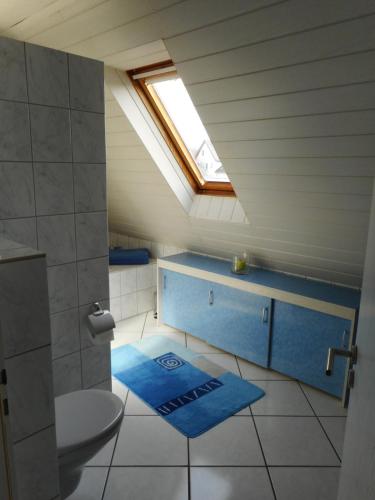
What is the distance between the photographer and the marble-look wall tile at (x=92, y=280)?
5.95 feet

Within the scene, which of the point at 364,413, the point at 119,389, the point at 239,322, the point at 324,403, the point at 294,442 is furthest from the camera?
the point at 239,322

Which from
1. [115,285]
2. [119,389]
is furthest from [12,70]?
[115,285]

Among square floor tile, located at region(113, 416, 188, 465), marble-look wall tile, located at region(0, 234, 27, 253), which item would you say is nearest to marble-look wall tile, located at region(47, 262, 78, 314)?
marble-look wall tile, located at region(0, 234, 27, 253)

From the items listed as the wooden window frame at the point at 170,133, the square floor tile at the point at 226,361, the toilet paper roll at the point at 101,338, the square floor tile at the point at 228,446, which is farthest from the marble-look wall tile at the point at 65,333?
the wooden window frame at the point at 170,133

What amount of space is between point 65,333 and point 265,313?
57.4 inches

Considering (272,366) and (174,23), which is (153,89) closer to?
(174,23)

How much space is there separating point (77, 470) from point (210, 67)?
185 centimetres

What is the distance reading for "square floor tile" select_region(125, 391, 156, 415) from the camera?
2.27m

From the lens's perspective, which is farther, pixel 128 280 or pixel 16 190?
pixel 128 280

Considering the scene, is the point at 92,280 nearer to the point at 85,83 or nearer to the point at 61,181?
the point at 61,181

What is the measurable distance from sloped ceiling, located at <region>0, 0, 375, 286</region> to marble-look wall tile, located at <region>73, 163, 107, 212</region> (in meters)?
0.65

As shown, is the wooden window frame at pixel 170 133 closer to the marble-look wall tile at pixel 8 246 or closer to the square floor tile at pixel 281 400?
the square floor tile at pixel 281 400

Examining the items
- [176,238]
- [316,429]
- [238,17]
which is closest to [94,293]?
[238,17]

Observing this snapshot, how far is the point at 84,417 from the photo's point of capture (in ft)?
5.05
